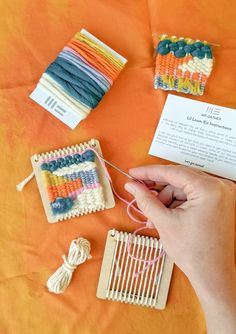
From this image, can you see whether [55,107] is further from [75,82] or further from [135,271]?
[135,271]

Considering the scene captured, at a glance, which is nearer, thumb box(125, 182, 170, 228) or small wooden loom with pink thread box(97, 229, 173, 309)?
thumb box(125, 182, 170, 228)

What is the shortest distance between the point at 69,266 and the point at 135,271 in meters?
0.18

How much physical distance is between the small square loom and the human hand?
146 mm

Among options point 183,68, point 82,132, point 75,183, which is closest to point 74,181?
point 75,183

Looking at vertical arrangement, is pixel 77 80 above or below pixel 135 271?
above

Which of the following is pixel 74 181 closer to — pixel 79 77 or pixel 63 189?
pixel 63 189

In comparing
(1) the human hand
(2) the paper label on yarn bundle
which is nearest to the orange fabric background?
(2) the paper label on yarn bundle

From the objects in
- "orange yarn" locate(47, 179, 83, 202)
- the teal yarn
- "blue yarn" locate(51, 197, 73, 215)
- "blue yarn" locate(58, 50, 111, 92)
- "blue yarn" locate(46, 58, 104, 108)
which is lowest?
"blue yarn" locate(51, 197, 73, 215)

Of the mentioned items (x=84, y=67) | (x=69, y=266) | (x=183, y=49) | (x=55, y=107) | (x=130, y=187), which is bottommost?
(x=69, y=266)

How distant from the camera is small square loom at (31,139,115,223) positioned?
1.13 metres

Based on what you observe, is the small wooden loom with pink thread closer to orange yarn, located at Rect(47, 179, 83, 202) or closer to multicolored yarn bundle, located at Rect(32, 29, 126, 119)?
orange yarn, located at Rect(47, 179, 83, 202)

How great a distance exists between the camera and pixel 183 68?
3.91 feet

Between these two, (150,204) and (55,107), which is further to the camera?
(55,107)

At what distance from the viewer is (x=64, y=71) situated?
1.15 meters
